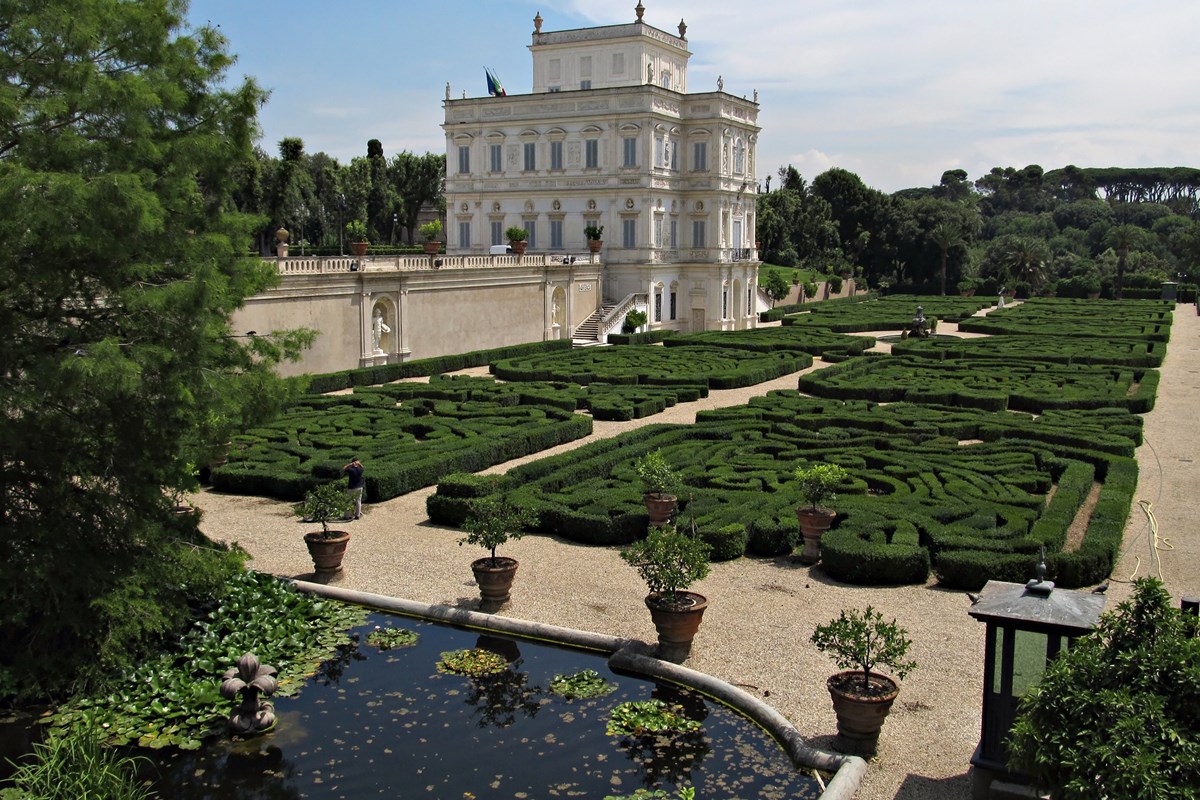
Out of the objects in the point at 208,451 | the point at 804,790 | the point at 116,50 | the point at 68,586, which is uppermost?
the point at 116,50

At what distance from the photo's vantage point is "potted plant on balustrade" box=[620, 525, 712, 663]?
1219 centimetres

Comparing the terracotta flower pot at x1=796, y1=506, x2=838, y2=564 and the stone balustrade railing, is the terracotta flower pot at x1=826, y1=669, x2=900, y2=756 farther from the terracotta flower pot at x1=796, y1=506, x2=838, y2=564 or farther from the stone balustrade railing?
the stone balustrade railing

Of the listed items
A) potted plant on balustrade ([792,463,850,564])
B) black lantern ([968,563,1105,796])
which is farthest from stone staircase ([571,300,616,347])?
black lantern ([968,563,1105,796])

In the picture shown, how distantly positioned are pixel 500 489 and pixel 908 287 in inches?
2781

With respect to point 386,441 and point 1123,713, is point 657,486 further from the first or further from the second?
point 1123,713

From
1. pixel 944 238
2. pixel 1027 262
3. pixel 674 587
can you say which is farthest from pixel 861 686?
pixel 1027 262

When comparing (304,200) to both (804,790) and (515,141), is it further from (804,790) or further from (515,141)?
(804,790)

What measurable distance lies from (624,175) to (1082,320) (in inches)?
879

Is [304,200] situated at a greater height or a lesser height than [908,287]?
greater

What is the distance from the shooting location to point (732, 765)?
1020 cm

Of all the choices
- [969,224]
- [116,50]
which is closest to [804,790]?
[116,50]

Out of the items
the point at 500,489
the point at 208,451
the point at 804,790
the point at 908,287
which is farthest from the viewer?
the point at 908,287

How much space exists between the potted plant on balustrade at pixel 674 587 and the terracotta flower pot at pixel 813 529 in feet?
12.7

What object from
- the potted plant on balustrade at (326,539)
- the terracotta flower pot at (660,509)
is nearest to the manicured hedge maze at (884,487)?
the terracotta flower pot at (660,509)
